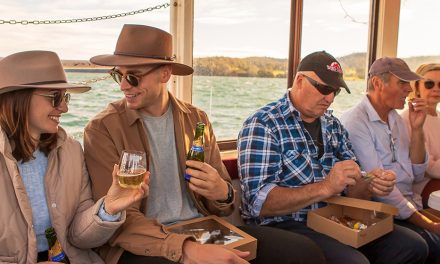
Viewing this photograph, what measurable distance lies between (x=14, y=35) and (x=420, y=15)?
4246 millimetres

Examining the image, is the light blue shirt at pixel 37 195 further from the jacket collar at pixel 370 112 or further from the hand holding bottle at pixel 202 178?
the jacket collar at pixel 370 112

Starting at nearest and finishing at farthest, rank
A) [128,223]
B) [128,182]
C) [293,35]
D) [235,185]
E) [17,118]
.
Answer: [128,182]
[17,118]
[128,223]
[235,185]
[293,35]

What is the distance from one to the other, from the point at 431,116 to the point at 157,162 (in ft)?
8.47

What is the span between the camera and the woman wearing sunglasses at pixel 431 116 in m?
3.29

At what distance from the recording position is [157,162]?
217 cm

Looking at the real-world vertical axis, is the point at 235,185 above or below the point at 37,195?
below

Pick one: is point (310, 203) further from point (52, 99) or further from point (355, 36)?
point (355, 36)

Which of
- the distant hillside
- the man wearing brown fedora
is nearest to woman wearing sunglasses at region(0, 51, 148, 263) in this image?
the man wearing brown fedora

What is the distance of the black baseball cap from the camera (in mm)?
2535

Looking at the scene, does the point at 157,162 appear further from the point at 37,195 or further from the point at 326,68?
the point at 326,68

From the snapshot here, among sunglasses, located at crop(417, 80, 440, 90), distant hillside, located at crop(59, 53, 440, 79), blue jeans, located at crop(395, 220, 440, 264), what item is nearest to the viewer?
blue jeans, located at crop(395, 220, 440, 264)

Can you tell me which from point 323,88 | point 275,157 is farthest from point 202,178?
point 323,88

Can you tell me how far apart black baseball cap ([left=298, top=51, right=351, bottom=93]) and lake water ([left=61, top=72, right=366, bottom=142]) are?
974 millimetres

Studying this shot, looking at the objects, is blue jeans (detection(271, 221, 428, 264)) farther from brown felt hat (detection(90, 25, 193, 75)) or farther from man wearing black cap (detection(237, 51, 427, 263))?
brown felt hat (detection(90, 25, 193, 75))
